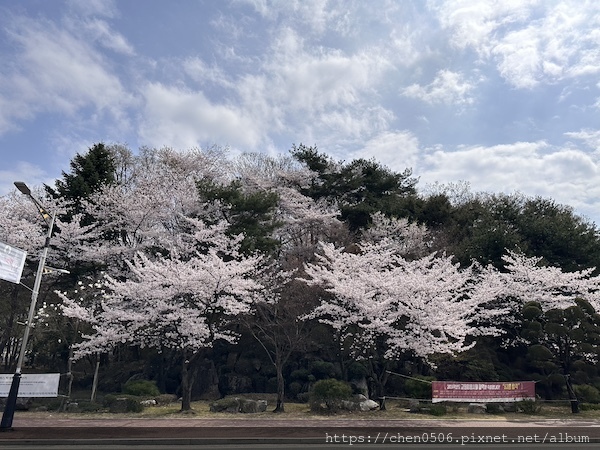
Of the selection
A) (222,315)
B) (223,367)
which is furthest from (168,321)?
(223,367)

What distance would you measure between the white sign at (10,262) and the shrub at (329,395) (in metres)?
12.6

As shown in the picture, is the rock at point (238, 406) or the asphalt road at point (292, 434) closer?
the asphalt road at point (292, 434)

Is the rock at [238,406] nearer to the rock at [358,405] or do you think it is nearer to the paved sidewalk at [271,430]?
the paved sidewalk at [271,430]

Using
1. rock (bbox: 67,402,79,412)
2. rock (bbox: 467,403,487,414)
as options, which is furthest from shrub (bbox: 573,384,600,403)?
rock (bbox: 67,402,79,412)

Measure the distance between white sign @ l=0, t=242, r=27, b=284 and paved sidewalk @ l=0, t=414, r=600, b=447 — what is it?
499cm

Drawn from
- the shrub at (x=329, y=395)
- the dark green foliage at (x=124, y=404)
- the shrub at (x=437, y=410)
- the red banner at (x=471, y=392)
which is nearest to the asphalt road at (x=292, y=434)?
the shrub at (x=437, y=410)

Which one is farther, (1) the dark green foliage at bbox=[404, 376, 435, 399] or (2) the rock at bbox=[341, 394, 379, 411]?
(1) the dark green foliage at bbox=[404, 376, 435, 399]

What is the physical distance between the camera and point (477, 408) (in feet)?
63.0

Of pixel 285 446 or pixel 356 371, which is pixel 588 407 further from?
pixel 285 446

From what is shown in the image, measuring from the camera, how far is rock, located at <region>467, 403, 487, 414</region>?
19.1 meters

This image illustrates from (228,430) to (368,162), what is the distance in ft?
93.5

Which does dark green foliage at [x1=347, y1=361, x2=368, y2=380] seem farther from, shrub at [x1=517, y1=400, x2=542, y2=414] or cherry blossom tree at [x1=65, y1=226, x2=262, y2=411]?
cherry blossom tree at [x1=65, y1=226, x2=262, y2=411]

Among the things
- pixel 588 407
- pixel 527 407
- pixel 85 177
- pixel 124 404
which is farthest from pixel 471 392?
pixel 85 177

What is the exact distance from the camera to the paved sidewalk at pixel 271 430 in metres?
12.5
